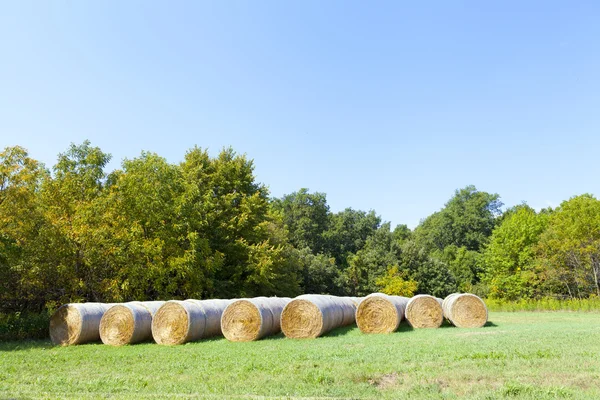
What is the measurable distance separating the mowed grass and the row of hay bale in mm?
1901

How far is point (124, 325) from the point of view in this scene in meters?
14.8

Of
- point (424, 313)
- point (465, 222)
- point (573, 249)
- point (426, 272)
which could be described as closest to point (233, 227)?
point (424, 313)

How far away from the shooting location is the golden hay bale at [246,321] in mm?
14836

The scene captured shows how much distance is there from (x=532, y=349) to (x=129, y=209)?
61.8 ft

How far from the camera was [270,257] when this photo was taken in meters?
29.6

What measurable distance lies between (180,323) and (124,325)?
6.28 ft

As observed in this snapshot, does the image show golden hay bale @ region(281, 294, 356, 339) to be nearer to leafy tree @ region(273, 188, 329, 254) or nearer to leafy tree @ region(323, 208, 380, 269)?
leafy tree @ region(273, 188, 329, 254)

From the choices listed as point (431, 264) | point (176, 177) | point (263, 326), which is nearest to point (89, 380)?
point (263, 326)

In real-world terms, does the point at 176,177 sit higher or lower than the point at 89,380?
higher

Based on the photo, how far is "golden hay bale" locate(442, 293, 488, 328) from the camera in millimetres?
17453

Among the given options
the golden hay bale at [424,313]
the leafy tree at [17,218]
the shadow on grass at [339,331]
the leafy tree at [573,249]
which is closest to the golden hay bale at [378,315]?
the shadow on grass at [339,331]

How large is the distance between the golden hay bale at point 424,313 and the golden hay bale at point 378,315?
121 cm

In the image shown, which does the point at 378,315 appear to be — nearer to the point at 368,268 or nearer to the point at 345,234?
the point at 368,268

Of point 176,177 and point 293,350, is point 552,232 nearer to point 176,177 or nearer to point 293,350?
point 176,177
